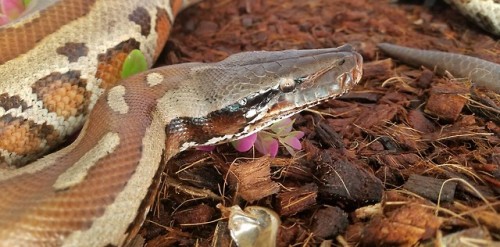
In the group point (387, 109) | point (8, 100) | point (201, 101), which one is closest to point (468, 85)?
point (387, 109)

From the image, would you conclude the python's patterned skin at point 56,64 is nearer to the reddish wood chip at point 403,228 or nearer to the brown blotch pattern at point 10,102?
the brown blotch pattern at point 10,102

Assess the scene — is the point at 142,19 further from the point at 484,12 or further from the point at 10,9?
the point at 484,12

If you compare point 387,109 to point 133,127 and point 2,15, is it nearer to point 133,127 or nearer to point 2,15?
point 133,127

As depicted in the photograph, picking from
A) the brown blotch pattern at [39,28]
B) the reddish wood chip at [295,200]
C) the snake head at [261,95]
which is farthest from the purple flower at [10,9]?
the reddish wood chip at [295,200]

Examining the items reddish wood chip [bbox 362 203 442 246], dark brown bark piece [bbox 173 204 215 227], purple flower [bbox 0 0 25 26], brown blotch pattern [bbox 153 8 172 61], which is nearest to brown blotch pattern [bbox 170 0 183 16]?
brown blotch pattern [bbox 153 8 172 61]

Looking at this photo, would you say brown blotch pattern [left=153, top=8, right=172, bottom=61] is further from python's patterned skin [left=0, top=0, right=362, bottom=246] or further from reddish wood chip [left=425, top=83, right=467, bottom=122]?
reddish wood chip [left=425, top=83, right=467, bottom=122]

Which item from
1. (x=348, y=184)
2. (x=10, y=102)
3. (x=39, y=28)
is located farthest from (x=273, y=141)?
(x=39, y=28)

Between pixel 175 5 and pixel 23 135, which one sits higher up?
pixel 175 5
